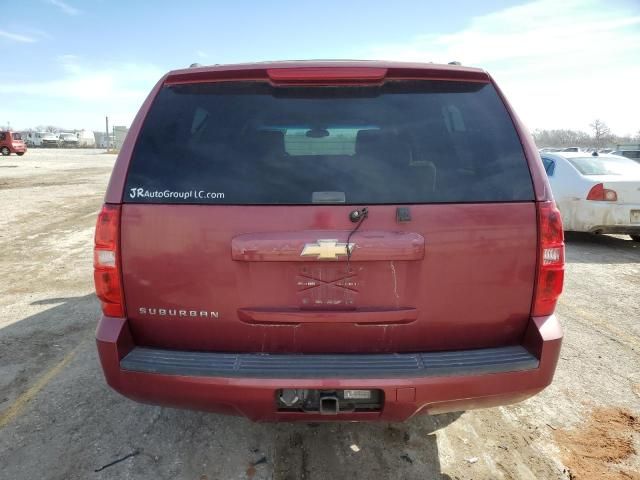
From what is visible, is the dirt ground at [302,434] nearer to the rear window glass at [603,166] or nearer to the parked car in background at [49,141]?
the rear window glass at [603,166]

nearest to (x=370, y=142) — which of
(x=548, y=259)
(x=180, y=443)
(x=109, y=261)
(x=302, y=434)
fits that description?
(x=548, y=259)

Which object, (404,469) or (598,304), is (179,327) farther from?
(598,304)

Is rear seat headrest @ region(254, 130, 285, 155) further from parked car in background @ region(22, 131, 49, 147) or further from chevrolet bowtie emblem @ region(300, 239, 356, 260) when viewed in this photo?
parked car in background @ region(22, 131, 49, 147)

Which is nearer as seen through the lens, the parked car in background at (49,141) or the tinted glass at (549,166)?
the tinted glass at (549,166)

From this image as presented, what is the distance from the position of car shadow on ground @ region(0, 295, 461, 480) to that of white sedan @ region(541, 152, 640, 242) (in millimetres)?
6078

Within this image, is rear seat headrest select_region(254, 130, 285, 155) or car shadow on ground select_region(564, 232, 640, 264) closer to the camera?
rear seat headrest select_region(254, 130, 285, 155)

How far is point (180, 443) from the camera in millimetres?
2639

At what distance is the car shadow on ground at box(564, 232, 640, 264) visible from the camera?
7152 mm

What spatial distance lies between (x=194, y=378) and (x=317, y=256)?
30.2 inches

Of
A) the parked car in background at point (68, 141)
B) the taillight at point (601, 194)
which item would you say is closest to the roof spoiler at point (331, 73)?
the taillight at point (601, 194)

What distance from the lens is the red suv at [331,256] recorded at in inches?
76.0

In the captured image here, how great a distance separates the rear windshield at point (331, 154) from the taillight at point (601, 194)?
6422mm

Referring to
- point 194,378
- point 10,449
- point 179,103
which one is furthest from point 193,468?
point 179,103

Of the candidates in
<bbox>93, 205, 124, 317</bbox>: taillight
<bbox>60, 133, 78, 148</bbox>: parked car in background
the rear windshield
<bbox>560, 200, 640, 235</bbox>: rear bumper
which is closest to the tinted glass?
<bbox>560, 200, 640, 235</bbox>: rear bumper
